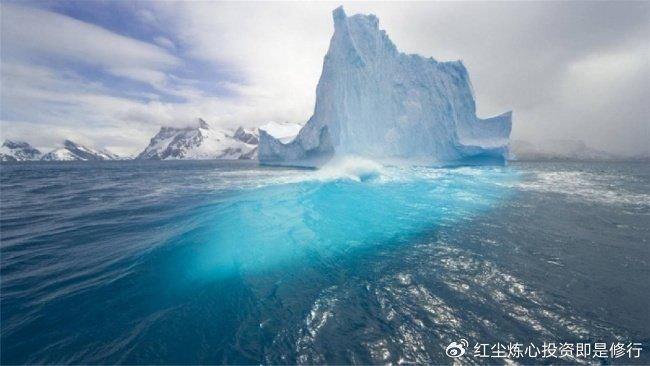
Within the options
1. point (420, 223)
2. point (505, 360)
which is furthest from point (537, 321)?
point (420, 223)

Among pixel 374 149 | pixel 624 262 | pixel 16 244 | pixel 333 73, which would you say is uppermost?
pixel 333 73

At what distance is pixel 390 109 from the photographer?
34.2 metres

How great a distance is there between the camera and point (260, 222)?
10.8 metres

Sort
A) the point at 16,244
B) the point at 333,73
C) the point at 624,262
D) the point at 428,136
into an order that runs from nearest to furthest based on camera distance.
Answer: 1. the point at 624,262
2. the point at 16,244
3. the point at 333,73
4. the point at 428,136

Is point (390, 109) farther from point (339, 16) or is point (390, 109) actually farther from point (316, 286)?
point (316, 286)

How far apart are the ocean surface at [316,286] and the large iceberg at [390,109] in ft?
75.3

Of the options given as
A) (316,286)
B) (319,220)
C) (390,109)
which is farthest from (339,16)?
(316,286)

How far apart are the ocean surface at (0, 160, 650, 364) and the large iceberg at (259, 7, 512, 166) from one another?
2294cm

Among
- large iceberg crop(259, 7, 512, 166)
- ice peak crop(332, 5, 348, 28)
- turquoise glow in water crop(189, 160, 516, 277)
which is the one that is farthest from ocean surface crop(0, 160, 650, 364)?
ice peak crop(332, 5, 348, 28)

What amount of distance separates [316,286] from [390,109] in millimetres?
31757

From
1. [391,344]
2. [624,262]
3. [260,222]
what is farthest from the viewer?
[260,222]

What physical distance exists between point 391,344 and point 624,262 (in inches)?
276

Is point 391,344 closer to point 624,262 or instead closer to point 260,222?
point 624,262

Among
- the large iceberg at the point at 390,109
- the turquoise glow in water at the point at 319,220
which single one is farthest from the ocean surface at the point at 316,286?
the large iceberg at the point at 390,109
